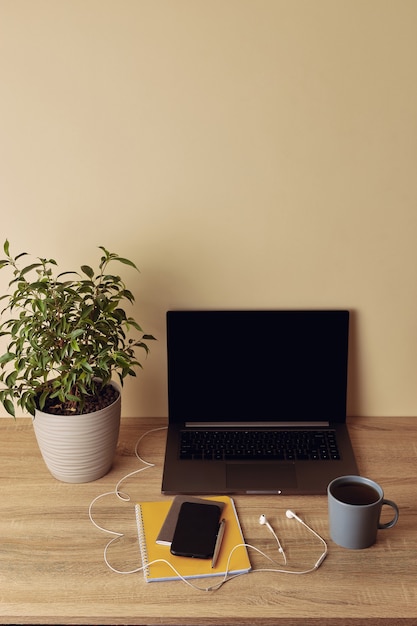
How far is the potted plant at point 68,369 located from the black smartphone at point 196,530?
23 centimetres

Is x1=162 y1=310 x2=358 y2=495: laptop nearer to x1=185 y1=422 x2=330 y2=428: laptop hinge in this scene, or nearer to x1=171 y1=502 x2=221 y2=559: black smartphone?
x1=185 y1=422 x2=330 y2=428: laptop hinge

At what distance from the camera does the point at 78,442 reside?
4.42ft

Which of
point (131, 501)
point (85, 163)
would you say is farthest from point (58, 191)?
point (131, 501)

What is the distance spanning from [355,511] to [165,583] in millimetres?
339

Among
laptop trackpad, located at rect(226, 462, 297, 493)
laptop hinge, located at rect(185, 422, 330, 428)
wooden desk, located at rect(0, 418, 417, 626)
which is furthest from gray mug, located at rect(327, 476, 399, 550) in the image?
laptop hinge, located at rect(185, 422, 330, 428)

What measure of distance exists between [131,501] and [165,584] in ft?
0.79

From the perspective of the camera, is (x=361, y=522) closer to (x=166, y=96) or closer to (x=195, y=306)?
(x=195, y=306)

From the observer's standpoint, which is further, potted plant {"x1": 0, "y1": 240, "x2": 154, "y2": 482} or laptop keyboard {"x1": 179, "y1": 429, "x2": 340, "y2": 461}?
laptop keyboard {"x1": 179, "y1": 429, "x2": 340, "y2": 461}

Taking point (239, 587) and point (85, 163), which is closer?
point (239, 587)

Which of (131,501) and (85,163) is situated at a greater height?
Result: (85,163)

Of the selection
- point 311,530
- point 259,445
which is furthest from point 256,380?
point 311,530

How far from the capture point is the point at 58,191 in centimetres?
150

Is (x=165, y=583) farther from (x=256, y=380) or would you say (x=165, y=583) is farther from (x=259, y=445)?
(x=256, y=380)

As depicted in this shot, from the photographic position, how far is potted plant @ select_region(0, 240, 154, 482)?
4.30 ft
